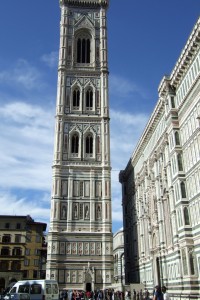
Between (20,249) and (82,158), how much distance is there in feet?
75.2

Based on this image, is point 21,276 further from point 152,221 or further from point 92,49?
point 92,49

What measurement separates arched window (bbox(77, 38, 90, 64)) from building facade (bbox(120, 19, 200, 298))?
1944 cm

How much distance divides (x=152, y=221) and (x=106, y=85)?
23.8 metres

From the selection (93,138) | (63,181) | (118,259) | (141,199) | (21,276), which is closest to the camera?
(141,199)

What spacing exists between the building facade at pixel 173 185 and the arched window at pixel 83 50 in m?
19.4

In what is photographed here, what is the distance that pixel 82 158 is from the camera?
47.0 meters

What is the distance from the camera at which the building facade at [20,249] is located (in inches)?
2285

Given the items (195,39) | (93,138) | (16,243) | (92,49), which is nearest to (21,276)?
(16,243)

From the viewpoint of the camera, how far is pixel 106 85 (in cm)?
5188

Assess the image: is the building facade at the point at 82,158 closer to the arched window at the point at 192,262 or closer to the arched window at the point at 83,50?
the arched window at the point at 83,50

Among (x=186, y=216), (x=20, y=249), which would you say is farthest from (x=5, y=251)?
(x=186, y=216)

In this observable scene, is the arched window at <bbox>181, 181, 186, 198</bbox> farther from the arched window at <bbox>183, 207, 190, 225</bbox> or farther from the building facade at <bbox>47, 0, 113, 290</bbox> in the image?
the building facade at <bbox>47, 0, 113, 290</bbox>

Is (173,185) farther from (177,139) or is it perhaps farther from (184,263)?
(184,263)

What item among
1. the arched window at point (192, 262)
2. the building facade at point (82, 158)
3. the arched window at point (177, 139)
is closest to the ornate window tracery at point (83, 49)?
the building facade at point (82, 158)
